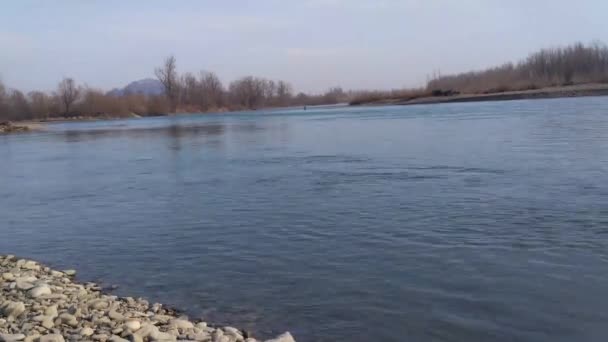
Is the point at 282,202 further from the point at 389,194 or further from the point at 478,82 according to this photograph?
the point at 478,82

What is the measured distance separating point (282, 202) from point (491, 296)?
732 cm

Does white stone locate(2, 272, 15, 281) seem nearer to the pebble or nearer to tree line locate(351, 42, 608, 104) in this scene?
the pebble

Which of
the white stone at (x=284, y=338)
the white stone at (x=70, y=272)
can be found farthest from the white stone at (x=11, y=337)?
the white stone at (x=70, y=272)

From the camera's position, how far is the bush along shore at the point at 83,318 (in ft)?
19.0

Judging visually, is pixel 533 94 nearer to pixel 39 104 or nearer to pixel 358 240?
pixel 358 240

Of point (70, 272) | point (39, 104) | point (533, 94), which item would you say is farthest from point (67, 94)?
point (70, 272)

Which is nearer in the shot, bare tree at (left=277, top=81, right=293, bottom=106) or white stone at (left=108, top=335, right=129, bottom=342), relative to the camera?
white stone at (left=108, top=335, right=129, bottom=342)

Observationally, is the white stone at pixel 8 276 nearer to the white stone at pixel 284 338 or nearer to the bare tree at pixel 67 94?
the white stone at pixel 284 338

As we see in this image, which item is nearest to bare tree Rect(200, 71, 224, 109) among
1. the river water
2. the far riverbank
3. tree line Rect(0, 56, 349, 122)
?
tree line Rect(0, 56, 349, 122)

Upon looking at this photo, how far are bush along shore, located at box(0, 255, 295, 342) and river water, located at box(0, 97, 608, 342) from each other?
51 centimetres

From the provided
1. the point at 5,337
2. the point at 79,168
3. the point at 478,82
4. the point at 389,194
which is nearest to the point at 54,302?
the point at 5,337

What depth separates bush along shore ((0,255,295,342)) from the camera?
5801mm

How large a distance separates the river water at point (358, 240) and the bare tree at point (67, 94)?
10579cm

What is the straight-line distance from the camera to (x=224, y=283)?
8.26m
